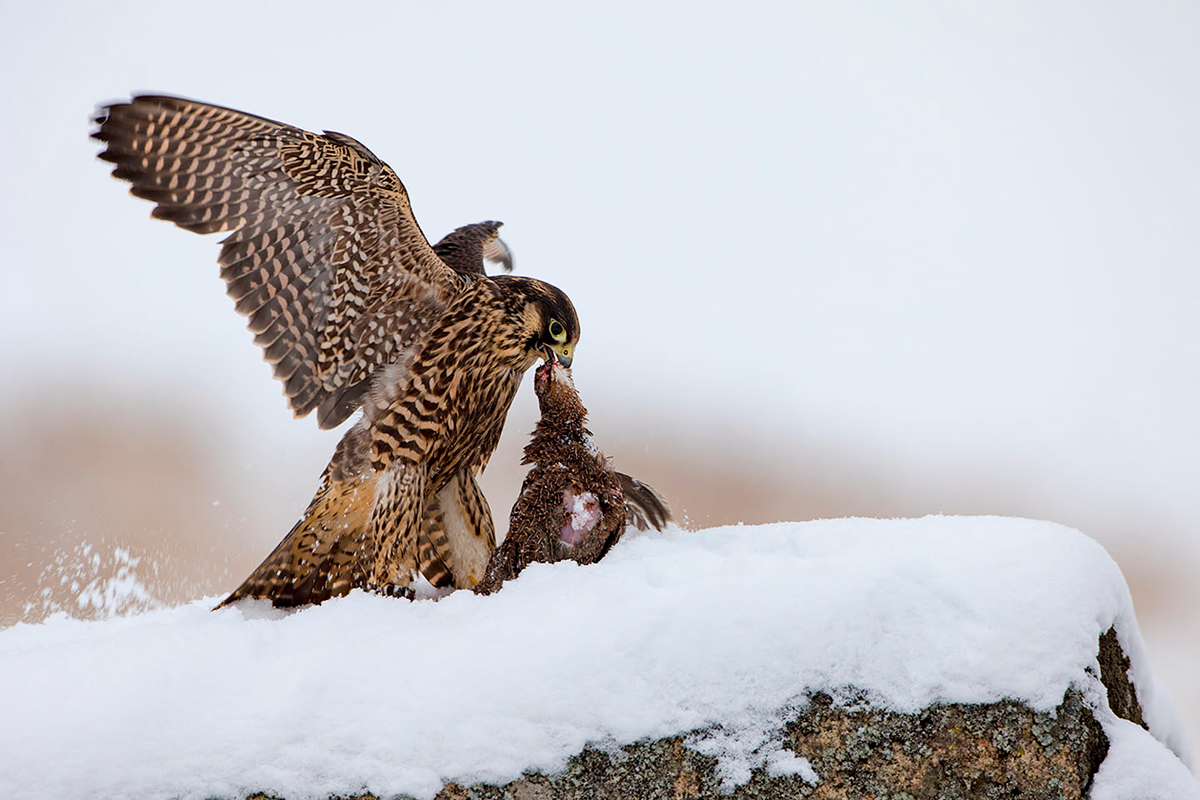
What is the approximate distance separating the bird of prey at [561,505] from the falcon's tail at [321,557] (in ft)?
1.25

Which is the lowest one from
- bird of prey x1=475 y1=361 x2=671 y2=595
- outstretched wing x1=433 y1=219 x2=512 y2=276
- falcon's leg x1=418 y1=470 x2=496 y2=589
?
falcon's leg x1=418 y1=470 x2=496 y2=589

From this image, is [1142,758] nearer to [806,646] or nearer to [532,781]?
[806,646]

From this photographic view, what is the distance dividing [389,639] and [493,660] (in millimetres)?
239

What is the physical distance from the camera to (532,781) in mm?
1500

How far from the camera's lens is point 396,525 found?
2.21 metres

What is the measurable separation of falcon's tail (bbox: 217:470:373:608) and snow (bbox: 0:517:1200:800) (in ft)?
1.45

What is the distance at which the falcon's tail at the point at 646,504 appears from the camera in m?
2.31

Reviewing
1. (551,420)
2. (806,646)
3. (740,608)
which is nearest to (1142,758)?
(806,646)

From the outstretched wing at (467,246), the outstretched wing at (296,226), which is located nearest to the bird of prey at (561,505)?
the outstretched wing at (296,226)

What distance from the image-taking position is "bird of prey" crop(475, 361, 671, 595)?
1.97 metres

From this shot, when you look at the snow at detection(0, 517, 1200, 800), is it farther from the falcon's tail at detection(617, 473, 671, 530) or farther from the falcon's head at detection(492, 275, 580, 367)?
the falcon's head at detection(492, 275, 580, 367)

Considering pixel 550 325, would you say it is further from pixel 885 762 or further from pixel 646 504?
pixel 885 762

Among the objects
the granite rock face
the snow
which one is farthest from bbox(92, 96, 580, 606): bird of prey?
the granite rock face

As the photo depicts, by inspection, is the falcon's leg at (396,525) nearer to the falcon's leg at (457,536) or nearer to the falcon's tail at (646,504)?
the falcon's leg at (457,536)
